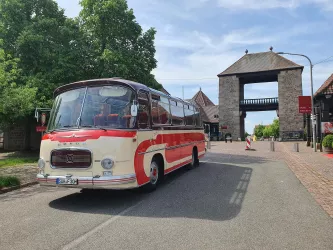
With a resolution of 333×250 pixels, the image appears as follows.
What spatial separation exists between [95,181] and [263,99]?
51.6m

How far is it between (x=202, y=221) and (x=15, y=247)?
310 centimetres

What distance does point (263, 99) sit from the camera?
53844 mm

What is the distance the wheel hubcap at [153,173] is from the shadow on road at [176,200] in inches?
12.5

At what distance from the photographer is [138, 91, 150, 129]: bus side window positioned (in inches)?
288

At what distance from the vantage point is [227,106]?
54.4m

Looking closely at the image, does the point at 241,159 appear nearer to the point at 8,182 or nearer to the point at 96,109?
the point at 96,109

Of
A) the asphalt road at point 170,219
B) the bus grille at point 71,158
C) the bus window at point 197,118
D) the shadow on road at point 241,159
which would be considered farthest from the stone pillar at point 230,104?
the bus grille at point 71,158

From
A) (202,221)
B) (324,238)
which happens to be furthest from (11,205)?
(324,238)

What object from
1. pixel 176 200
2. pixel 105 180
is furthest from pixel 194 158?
pixel 105 180

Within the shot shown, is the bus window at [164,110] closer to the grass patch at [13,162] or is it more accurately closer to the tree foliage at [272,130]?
the grass patch at [13,162]

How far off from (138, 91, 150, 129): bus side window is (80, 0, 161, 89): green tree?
11575 millimetres

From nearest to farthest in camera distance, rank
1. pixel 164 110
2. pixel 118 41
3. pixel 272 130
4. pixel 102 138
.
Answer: pixel 102 138
pixel 164 110
pixel 118 41
pixel 272 130

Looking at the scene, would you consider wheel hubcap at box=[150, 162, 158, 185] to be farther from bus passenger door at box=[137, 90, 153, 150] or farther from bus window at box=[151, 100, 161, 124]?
bus window at box=[151, 100, 161, 124]

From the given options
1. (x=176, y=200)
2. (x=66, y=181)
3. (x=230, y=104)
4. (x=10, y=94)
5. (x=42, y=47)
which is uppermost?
(x=42, y=47)
